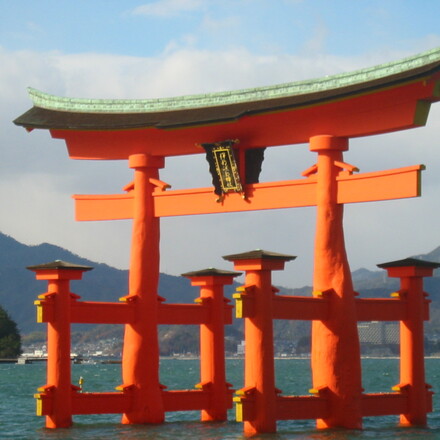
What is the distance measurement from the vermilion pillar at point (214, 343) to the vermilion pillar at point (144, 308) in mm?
1408

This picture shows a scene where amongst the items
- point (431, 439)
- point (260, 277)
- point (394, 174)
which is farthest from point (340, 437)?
point (394, 174)

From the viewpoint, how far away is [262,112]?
23.4 m

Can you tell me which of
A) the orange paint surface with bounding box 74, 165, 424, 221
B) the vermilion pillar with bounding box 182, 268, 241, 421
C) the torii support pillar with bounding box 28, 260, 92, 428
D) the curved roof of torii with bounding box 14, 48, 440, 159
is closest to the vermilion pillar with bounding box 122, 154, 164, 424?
the orange paint surface with bounding box 74, 165, 424, 221

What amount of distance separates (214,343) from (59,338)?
4.13 m

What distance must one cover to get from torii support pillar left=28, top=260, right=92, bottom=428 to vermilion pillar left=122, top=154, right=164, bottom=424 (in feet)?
5.45

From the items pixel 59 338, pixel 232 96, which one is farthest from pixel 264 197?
pixel 59 338

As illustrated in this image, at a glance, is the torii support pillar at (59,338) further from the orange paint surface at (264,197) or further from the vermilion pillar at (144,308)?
the orange paint surface at (264,197)

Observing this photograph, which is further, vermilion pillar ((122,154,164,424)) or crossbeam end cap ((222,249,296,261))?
vermilion pillar ((122,154,164,424))

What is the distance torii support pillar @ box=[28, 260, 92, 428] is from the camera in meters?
23.7

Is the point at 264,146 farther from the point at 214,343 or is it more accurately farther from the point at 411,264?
the point at 214,343

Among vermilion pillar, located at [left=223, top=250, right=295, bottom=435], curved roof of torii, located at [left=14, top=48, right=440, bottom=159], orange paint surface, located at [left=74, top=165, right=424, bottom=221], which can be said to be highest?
curved roof of torii, located at [left=14, top=48, right=440, bottom=159]

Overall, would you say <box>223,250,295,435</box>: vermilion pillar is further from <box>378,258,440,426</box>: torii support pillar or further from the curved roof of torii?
<box>378,258,440,426</box>: torii support pillar

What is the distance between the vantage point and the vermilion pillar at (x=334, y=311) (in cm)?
2286

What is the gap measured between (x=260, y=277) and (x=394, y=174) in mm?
3186
